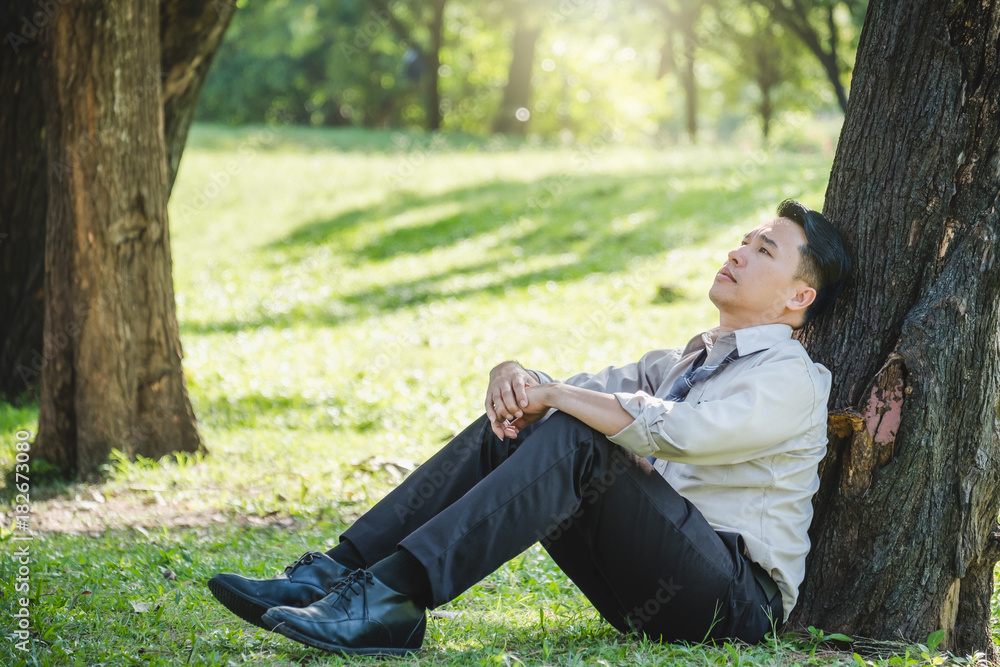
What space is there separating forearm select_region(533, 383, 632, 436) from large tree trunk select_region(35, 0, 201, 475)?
3.48m

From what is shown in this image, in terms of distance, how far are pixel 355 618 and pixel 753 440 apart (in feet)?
4.37

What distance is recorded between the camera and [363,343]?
348 inches

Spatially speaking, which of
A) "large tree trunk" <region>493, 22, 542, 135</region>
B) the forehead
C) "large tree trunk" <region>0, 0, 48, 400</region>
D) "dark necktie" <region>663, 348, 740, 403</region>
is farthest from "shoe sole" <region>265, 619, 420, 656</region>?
"large tree trunk" <region>493, 22, 542, 135</region>

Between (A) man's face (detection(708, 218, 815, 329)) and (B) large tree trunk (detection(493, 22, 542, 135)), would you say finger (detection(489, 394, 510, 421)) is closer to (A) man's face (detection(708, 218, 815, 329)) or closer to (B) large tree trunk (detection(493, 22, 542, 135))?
(A) man's face (detection(708, 218, 815, 329))

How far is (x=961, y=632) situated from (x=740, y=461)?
1.11 m

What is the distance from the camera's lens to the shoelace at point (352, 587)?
275 cm

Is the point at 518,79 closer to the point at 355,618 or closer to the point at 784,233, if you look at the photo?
the point at 784,233

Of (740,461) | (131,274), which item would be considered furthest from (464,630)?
(131,274)

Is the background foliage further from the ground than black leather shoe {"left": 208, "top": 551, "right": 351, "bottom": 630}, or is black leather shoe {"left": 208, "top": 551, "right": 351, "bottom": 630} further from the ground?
the background foliage

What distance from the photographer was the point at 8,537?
4.32 meters

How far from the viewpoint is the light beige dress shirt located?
276 cm

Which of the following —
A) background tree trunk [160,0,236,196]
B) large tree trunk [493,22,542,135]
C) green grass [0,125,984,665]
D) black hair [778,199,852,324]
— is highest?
large tree trunk [493,22,542,135]

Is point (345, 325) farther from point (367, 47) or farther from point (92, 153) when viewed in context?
point (367, 47)

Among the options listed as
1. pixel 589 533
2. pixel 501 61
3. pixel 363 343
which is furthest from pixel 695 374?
pixel 501 61
